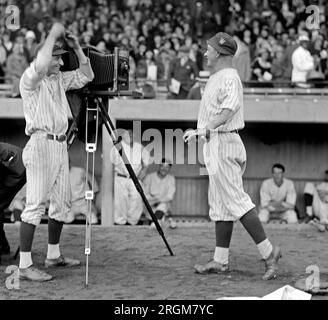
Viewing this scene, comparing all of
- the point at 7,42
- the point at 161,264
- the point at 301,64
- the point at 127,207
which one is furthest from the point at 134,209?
the point at 7,42

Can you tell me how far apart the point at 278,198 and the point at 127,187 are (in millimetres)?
2507

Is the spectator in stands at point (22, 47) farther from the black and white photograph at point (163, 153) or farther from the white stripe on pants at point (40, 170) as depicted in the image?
the white stripe on pants at point (40, 170)

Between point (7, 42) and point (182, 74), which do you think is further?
point (7, 42)

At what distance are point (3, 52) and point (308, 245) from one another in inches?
285

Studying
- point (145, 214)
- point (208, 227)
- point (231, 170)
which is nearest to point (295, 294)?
point (231, 170)

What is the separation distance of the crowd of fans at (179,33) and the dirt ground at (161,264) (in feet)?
12.1

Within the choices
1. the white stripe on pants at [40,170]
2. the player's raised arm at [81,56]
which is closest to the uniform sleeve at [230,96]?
the player's raised arm at [81,56]

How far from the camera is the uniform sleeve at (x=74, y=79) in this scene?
6.02 metres

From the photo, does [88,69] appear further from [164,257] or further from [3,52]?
[3,52]

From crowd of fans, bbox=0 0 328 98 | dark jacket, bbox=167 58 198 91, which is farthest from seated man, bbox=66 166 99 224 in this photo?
dark jacket, bbox=167 58 198 91

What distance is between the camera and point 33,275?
222 inches

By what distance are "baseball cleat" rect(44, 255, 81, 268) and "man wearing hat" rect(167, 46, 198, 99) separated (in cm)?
556

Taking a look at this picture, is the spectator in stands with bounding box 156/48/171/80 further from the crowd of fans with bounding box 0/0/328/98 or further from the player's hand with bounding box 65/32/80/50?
the player's hand with bounding box 65/32/80/50

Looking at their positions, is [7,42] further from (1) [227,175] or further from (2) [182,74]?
(1) [227,175]
